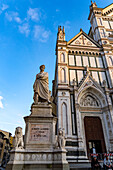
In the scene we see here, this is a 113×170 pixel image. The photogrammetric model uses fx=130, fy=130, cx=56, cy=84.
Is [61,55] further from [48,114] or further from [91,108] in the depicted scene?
[48,114]

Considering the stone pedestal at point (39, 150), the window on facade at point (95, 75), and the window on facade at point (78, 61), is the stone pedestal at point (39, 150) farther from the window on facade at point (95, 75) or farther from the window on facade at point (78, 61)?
the window on facade at point (78, 61)

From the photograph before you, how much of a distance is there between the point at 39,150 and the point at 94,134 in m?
8.32

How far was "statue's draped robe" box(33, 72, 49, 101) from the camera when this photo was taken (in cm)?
763

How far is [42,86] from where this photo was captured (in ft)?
25.8

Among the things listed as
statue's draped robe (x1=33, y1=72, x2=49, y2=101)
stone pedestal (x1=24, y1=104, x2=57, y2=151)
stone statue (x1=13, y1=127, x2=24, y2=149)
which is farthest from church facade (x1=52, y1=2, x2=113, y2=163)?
stone statue (x1=13, y1=127, x2=24, y2=149)

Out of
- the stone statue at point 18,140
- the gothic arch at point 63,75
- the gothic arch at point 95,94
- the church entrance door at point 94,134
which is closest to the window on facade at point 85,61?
the gothic arch at point 63,75

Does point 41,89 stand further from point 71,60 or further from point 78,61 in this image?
point 78,61

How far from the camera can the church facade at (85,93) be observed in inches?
464

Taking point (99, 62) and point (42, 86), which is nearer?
point (42, 86)

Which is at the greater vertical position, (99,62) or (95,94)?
(99,62)

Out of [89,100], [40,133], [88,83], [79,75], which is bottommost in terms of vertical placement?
[40,133]

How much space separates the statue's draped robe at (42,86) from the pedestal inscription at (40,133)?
175 centimetres

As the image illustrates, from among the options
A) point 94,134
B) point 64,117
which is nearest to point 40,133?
point 64,117

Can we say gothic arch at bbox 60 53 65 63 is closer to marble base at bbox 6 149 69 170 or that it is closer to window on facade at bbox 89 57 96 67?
window on facade at bbox 89 57 96 67
